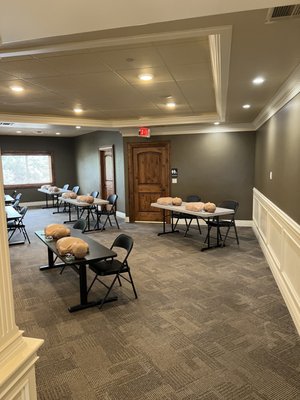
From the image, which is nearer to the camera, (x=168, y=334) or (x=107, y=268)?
(x=168, y=334)

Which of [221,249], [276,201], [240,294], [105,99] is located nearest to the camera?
[240,294]

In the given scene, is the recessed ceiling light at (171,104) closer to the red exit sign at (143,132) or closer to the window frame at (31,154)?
the red exit sign at (143,132)

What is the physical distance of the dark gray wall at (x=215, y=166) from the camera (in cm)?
734

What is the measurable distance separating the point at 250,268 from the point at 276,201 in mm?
1117

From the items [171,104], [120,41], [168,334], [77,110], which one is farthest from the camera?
[77,110]

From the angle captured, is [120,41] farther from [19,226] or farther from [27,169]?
[27,169]

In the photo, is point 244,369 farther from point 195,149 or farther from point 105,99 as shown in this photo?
point 195,149

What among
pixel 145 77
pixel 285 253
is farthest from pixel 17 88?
pixel 285 253

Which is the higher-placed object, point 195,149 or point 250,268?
point 195,149

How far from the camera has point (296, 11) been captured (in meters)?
1.82

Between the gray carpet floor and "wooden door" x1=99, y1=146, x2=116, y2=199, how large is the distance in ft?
15.7

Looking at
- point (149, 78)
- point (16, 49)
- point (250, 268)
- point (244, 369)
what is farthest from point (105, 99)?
point (244, 369)

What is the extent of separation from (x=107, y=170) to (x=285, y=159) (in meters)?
6.67

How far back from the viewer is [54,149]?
12016 mm
